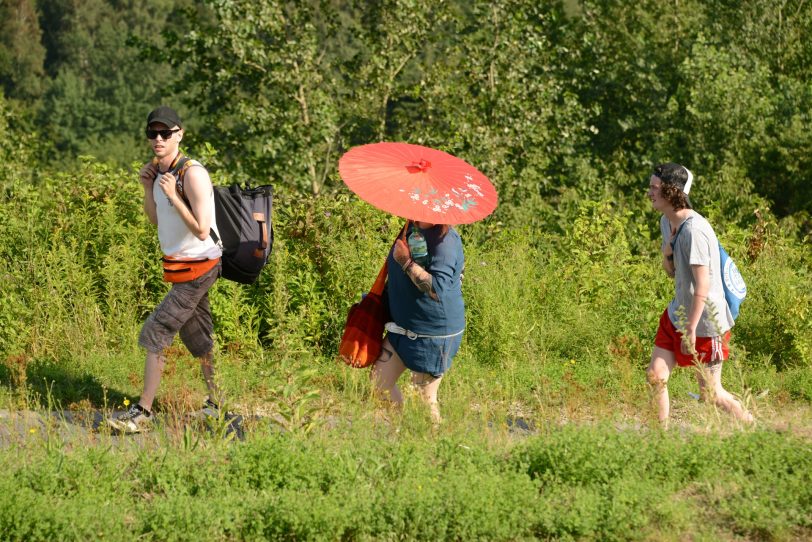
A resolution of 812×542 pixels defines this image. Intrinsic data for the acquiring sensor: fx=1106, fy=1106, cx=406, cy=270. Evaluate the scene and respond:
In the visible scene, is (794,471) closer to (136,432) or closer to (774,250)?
(136,432)

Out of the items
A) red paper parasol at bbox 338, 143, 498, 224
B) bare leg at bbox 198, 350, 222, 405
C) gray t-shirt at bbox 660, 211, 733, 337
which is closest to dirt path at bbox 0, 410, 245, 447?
bare leg at bbox 198, 350, 222, 405

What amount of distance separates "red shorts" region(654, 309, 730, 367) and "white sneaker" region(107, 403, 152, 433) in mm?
2952

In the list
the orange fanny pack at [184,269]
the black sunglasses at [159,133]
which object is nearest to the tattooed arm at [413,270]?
the orange fanny pack at [184,269]

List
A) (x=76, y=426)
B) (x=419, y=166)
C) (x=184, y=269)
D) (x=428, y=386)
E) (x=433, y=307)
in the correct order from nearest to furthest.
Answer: (x=433, y=307) < (x=419, y=166) < (x=428, y=386) < (x=76, y=426) < (x=184, y=269)

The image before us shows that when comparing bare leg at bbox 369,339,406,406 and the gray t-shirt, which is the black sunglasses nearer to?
bare leg at bbox 369,339,406,406

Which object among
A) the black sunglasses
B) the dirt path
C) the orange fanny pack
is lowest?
the dirt path

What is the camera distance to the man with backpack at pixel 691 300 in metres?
5.95

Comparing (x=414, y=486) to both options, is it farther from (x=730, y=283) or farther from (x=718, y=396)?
(x=730, y=283)

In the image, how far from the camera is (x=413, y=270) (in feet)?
19.0

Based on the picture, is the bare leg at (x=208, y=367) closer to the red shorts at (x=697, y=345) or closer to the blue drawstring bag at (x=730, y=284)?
the red shorts at (x=697, y=345)

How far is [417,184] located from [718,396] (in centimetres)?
206

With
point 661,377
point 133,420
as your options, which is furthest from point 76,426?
point 661,377

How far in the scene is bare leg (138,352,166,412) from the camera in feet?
21.0

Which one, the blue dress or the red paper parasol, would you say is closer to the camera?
the red paper parasol
